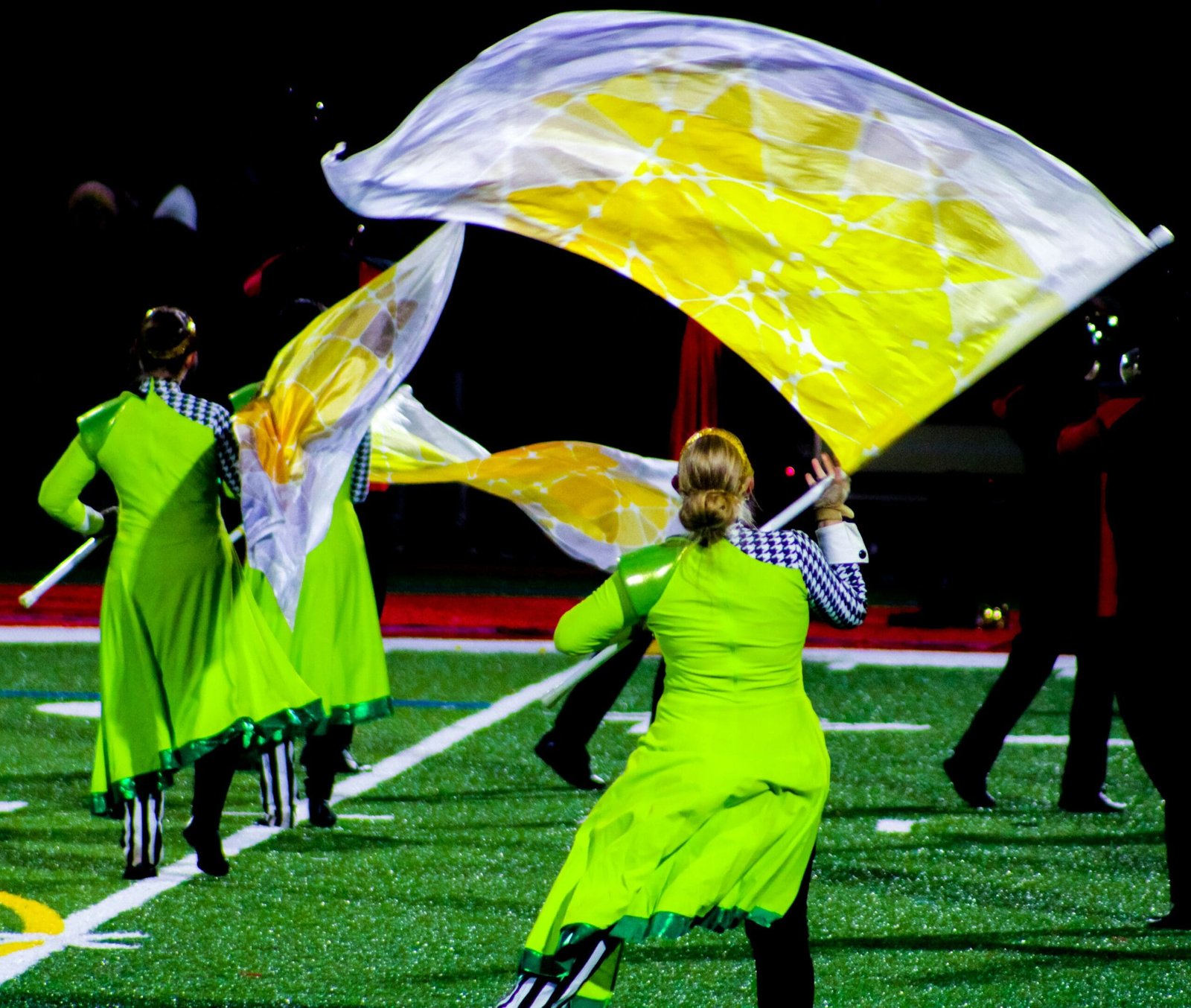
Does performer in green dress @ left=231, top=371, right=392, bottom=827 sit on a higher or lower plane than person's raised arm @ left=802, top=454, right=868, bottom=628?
lower

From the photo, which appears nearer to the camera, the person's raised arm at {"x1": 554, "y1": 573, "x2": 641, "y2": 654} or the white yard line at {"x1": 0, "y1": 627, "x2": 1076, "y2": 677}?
the person's raised arm at {"x1": 554, "y1": 573, "x2": 641, "y2": 654}

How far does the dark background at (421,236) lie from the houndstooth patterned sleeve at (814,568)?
29.3 feet

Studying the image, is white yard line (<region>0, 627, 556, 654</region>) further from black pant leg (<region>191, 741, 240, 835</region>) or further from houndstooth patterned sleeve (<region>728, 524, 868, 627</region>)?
houndstooth patterned sleeve (<region>728, 524, 868, 627</region>)

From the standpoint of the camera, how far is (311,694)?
623cm

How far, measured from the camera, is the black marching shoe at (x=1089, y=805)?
7.68 metres

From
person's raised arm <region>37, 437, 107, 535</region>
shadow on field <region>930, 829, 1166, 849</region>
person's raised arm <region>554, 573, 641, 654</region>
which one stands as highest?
person's raised arm <region>554, 573, 641, 654</region>

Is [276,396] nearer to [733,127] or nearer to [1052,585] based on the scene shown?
[733,127]

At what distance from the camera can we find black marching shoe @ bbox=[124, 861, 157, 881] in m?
6.18

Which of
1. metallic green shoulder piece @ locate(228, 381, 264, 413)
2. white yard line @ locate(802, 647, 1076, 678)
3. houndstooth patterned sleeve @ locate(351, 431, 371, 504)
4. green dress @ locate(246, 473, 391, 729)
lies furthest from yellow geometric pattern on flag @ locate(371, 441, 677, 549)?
white yard line @ locate(802, 647, 1076, 678)

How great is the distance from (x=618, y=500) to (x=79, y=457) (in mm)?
1899

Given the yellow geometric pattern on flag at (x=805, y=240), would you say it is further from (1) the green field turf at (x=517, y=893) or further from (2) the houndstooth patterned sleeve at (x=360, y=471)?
(2) the houndstooth patterned sleeve at (x=360, y=471)

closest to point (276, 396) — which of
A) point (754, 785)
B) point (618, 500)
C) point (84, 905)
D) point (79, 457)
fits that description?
point (79, 457)

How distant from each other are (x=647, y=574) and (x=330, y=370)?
2.51 metres

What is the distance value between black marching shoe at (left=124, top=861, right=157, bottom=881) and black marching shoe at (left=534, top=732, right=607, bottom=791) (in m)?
2.04
